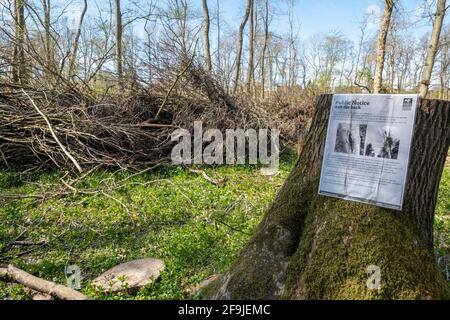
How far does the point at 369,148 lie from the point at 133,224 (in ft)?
10.9

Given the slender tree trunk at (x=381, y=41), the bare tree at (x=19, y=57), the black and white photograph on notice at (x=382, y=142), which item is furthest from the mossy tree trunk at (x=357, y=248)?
the slender tree trunk at (x=381, y=41)

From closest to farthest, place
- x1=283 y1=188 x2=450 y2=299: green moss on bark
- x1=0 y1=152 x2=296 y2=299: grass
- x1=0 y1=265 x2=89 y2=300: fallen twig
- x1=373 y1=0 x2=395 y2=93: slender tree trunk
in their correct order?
A: x1=283 y1=188 x2=450 y2=299: green moss on bark, x1=0 y1=265 x2=89 y2=300: fallen twig, x1=0 y1=152 x2=296 y2=299: grass, x1=373 y1=0 x2=395 y2=93: slender tree trunk

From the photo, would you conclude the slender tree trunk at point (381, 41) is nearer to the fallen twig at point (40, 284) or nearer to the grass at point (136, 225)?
the grass at point (136, 225)

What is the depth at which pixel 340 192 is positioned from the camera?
1907mm

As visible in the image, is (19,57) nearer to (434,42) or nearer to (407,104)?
(407,104)

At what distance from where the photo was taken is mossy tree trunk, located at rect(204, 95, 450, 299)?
1689 mm

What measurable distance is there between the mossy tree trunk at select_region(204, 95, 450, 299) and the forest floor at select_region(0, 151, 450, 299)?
105cm

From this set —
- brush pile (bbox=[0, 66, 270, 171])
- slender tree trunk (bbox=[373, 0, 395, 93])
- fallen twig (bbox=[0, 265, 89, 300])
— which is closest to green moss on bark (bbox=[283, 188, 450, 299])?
fallen twig (bbox=[0, 265, 89, 300])

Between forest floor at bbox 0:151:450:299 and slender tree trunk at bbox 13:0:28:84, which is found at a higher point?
slender tree trunk at bbox 13:0:28:84

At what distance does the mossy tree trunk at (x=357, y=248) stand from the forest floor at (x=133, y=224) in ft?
3.45

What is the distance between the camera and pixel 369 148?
6.03 ft

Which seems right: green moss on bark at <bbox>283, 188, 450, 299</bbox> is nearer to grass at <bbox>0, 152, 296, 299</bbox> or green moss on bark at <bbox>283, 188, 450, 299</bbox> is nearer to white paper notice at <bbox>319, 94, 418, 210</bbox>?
white paper notice at <bbox>319, 94, 418, 210</bbox>

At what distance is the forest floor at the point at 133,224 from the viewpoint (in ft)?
9.98

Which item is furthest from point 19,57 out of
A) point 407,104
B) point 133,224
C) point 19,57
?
point 407,104
